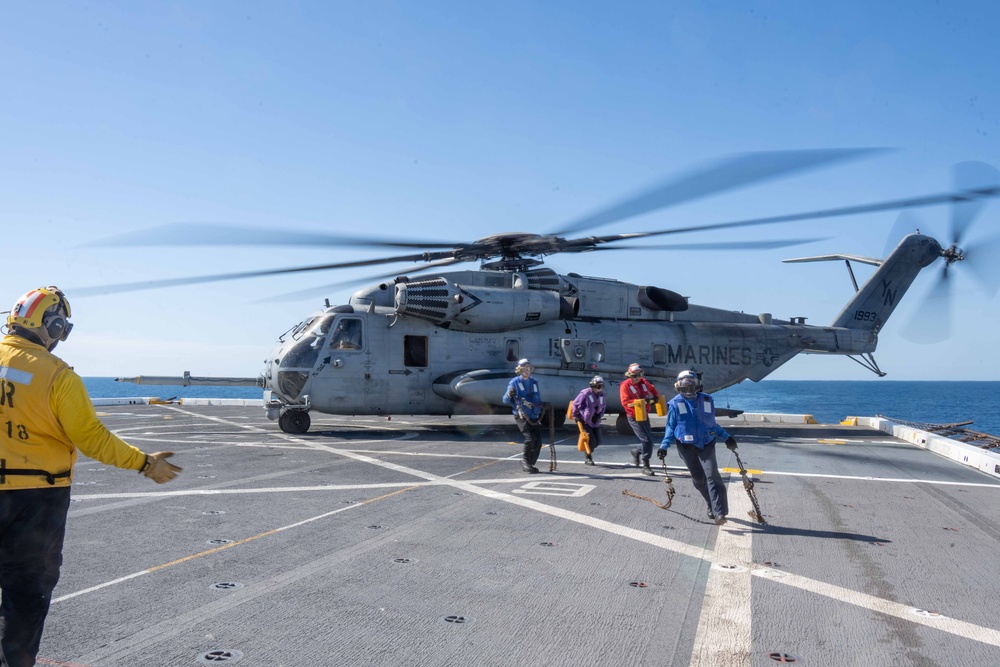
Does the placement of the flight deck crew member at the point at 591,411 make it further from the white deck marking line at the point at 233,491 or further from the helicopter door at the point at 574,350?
the helicopter door at the point at 574,350

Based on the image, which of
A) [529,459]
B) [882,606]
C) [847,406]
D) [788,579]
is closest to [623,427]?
[529,459]

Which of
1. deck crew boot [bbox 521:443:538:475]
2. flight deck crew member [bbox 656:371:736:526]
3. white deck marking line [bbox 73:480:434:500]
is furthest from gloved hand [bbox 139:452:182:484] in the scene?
deck crew boot [bbox 521:443:538:475]

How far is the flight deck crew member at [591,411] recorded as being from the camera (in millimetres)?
12289

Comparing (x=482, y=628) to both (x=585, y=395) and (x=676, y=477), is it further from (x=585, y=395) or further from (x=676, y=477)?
(x=585, y=395)

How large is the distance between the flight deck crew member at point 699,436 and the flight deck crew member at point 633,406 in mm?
3181

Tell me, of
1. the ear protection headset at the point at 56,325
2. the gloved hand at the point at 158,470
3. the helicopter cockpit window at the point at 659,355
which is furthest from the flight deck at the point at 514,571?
the helicopter cockpit window at the point at 659,355

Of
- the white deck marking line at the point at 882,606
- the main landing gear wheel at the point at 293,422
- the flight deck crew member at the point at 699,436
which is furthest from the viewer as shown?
the main landing gear wheel at the point at 293,422

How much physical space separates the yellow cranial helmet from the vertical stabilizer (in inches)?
888

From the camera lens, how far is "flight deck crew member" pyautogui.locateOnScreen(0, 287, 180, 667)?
336 centimetres

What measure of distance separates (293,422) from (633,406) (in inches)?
374

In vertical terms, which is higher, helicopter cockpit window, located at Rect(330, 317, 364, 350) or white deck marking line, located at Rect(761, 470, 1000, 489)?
helicopter cockpit window, located at Rect(330, 317, 364, 350)

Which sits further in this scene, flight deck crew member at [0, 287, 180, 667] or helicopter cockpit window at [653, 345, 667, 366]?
helicopter cockpit window at [653, 345, 667, 366]

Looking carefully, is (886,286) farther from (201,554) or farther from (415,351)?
(201,554)

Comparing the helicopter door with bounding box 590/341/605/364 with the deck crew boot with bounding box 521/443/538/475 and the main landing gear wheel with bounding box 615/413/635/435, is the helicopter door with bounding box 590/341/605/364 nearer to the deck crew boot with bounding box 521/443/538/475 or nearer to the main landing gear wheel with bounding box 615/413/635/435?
the main landing gear wheel with bounding box 615/413/635/435
